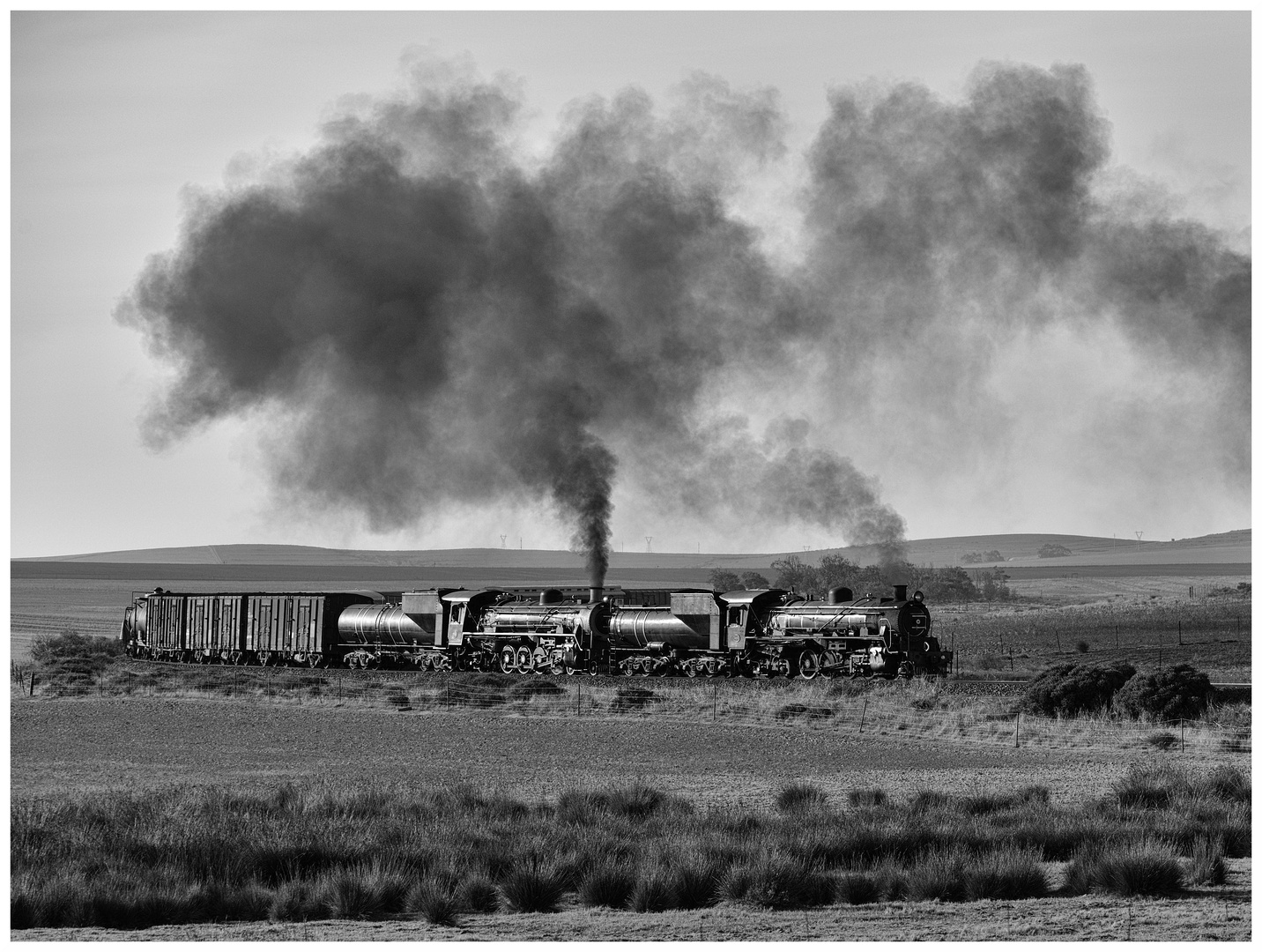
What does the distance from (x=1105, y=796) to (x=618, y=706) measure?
1554 cm

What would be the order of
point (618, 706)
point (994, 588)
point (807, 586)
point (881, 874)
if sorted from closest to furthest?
point (881, 874) < point (618, 706) < point (807, 586) < point (994, 588)

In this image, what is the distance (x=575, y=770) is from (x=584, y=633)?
11.0m

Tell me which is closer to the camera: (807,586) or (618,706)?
(618,706)

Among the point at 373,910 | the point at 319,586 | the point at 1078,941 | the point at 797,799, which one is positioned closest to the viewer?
the point at 1078,941

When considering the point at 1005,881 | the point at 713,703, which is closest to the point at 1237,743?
the point at 713,703

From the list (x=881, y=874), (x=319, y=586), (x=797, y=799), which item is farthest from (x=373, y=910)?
(x=319, y=586)

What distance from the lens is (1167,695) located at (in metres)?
34.3

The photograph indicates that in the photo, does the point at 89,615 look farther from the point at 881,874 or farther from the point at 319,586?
the point at 881,874

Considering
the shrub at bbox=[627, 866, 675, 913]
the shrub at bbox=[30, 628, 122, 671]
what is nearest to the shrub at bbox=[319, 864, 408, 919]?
the shrub at bbox=[627, 866, 675, 913]

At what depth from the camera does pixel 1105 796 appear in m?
24.6

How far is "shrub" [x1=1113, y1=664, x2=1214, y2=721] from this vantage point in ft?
112

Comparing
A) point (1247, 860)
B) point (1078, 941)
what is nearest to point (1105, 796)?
point (1247, 860)

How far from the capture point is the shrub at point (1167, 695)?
34.2 metres

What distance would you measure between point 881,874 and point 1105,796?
28.5ft
